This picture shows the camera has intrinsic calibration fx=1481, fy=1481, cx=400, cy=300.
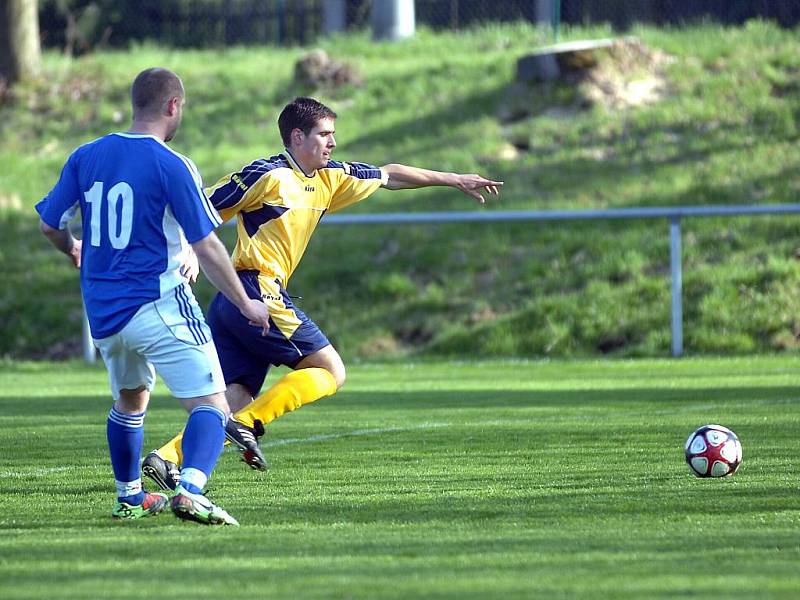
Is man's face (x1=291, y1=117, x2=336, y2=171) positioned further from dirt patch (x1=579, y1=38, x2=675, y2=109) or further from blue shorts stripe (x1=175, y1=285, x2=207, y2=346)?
dirt patch (x1=579, y1=38, x2=675, y2=109)

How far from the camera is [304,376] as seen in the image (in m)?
7.23

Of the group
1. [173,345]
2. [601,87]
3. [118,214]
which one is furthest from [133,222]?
[601,87]

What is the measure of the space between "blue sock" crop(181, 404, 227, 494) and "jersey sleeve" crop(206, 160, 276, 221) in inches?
60.9

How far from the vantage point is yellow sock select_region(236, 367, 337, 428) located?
23.0ft

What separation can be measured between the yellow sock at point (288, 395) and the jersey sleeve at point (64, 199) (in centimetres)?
156

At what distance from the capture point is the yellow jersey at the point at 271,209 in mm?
6992

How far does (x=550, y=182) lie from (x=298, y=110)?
36.9ft

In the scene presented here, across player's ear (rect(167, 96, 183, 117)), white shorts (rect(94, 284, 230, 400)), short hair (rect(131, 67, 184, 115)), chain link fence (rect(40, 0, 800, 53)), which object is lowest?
white shorts (rect(94, 284, 230, 400))

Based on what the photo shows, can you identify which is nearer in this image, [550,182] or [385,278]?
[385,278]

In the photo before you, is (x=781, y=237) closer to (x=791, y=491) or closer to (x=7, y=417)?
(x=7, y=417)

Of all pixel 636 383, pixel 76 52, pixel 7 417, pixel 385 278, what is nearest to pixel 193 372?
pixel 7 417

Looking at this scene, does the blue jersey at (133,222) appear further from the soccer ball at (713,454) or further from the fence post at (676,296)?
the fence post at (676,296)

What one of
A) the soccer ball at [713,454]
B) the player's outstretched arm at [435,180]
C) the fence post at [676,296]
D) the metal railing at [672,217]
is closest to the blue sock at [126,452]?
the player's outstretched arm at [435,180]

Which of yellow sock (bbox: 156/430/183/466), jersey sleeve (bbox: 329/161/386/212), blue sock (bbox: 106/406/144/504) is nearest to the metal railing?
jersey sleeve (bbox: 329/161/386/212)
